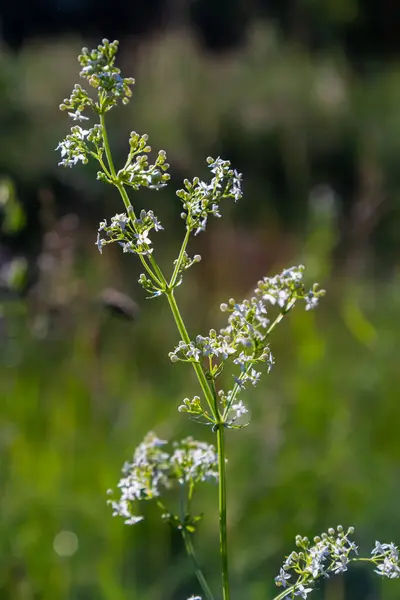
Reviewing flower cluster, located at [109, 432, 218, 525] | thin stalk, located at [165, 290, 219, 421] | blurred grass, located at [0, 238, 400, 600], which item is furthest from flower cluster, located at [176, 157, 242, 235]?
blurred grass, located at [0, 238, 400, 600]

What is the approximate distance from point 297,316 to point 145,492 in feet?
5.31

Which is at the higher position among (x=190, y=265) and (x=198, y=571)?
(x=190, y=265)

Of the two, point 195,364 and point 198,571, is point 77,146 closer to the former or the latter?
point 195,364

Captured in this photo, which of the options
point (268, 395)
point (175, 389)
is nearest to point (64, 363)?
point (175, 389)

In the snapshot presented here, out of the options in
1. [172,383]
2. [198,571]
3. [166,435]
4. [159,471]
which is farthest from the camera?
[172,383]

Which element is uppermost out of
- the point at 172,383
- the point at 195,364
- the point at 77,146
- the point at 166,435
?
the point at 172,383

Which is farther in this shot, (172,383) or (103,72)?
(172,383)

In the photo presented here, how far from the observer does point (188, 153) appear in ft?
25.6

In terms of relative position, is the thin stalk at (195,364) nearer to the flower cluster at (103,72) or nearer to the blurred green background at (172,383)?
the flower cluster at (103,72)

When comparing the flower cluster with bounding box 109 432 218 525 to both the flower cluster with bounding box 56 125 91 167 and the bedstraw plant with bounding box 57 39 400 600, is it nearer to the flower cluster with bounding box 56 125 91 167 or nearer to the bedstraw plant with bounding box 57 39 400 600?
the bedstraw plant with bounding box 57 39 400 600

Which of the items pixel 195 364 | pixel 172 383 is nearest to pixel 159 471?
pixel 195 364

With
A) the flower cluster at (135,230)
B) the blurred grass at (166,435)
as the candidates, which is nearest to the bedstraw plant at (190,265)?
the flower cluster at (135,230)

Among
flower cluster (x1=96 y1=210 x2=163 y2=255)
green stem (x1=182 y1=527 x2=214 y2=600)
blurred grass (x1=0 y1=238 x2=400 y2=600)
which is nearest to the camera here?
flower cluster (x1=96 y1=210 x2=163 y2=255)

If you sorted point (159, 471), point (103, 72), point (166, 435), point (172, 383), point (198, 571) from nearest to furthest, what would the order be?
point (103, 72) < point (198, 571) < point (159, 471) < point (166, 435) < point (172, 383)
